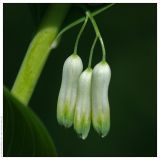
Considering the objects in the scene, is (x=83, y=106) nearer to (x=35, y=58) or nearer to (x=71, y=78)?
(x=71, y=78)

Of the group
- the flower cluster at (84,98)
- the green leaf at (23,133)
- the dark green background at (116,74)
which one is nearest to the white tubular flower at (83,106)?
the flower cluster at (84,98)

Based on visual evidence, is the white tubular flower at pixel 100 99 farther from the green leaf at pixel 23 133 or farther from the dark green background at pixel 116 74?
the dark green background at pixel 116 74

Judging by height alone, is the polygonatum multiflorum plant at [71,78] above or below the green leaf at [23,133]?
above

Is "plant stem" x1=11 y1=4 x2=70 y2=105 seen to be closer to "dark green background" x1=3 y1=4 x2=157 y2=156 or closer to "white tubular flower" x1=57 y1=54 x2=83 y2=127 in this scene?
"white tubular flower" x1=57 y1=54 x2=83 y2=127

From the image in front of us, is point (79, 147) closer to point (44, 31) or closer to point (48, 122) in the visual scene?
point (48, 122)

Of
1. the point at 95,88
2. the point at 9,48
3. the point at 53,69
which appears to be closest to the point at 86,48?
the point at 53,69
